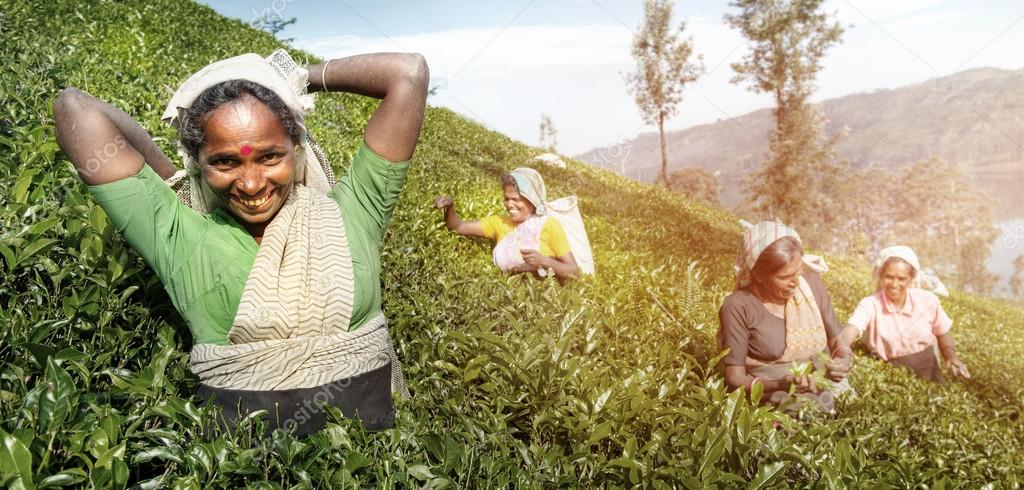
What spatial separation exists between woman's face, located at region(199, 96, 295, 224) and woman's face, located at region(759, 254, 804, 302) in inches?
114

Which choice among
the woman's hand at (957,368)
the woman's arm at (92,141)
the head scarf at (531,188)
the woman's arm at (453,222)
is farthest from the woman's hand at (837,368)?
the woman's arm at (92,141)

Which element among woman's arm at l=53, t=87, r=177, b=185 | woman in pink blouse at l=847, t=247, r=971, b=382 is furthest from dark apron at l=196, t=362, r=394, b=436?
woman in pink blouse at l=847, t=247, r=971, b=382

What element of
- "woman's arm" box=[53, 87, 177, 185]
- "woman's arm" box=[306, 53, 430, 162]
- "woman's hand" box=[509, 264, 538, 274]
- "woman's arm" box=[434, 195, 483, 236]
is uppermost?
"woman's arm" box=[306, 53, 430, 162]

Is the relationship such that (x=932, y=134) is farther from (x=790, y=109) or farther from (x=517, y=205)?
(x=517, y=205)

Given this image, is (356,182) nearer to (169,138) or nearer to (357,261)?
(357,261)

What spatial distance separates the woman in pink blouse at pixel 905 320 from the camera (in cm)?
529

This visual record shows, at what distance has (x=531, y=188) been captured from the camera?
226 inches

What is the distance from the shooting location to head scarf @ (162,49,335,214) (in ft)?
6.81

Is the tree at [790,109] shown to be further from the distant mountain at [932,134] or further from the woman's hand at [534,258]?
the woman's hand at [534,258]

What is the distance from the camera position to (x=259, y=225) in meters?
2.20

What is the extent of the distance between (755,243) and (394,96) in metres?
2.58

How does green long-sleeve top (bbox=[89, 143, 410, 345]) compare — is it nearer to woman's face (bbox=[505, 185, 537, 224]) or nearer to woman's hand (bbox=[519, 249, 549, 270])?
woman's hand (bbox=[519, 249, 549, 270])

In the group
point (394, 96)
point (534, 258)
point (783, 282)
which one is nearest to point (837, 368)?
point (783, 282)

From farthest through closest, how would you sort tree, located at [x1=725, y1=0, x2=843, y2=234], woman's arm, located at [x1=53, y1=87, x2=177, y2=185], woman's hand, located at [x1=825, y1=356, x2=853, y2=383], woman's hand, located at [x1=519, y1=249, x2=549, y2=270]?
1. tree, located at [x1=725, y1=0, x2=843, y2=234]
2. woman's hand, located at [x1=519, y1=249, x2=549, y2=270]
3. woman's hand, located at [x1=825, y1=356, x2=853, y2=383]
4. woman's arm, located at [x1=53, y1=87, x2=177, y2=185]
